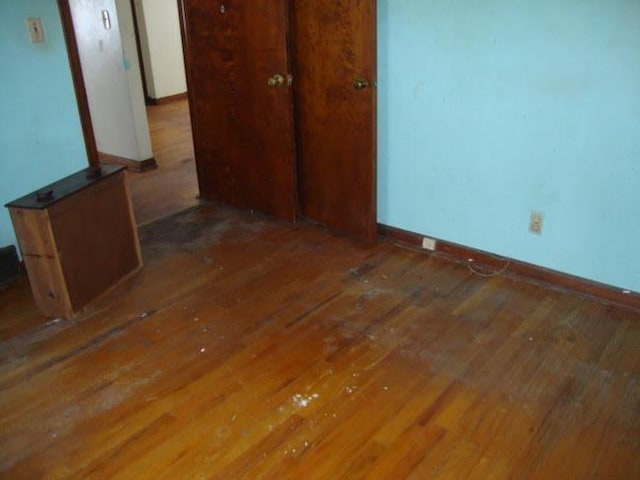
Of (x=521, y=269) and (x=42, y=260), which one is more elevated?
(x=42, y=260)

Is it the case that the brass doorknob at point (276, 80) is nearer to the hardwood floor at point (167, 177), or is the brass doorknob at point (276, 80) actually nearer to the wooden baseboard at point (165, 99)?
the hardwood floor at point (167, 177)

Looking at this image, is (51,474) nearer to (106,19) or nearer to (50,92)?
(50,92)

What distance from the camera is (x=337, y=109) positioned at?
315cm

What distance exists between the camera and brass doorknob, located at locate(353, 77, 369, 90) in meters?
2.92

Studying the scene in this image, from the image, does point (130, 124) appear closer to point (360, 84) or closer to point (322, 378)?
point (360, 84)

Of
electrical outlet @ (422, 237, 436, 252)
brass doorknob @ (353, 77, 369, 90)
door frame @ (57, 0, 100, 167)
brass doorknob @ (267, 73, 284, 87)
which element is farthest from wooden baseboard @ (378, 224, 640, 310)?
door frame @ (57, 0, 100, 167)

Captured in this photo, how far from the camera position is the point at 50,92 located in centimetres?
308

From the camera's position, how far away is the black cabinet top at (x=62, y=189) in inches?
97.1

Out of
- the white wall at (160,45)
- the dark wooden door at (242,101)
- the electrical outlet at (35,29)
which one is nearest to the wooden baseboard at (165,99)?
the white wall at (160,45)

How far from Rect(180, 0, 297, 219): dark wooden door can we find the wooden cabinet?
0.94 m

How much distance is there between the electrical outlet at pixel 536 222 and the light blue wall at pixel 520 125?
0.03m

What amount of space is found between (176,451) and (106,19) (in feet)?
12.0

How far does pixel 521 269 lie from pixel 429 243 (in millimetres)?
527

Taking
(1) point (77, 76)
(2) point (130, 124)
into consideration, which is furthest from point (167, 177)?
(1) point (77, 76)
